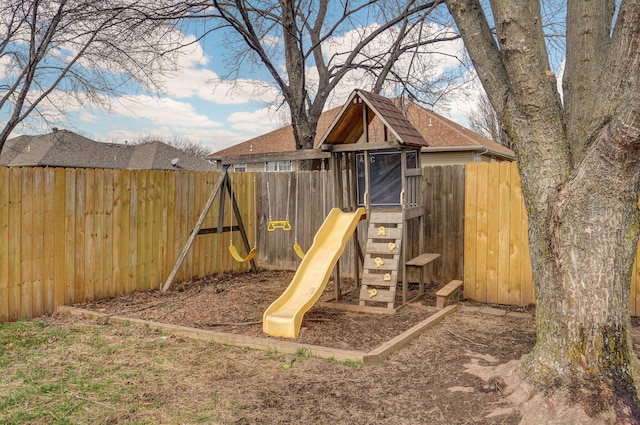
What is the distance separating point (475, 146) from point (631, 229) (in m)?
13.9

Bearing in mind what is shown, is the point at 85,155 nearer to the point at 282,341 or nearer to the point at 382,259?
the point at 382,259

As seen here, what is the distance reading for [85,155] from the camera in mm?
25203

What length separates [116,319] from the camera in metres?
5.58

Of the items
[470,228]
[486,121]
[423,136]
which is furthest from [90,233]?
[486,121]

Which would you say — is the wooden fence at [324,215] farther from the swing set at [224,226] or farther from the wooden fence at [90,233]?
the wooden fence at [90,233]

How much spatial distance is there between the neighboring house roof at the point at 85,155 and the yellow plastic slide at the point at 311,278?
61.4 feet

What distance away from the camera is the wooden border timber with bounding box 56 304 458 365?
14.0 feet

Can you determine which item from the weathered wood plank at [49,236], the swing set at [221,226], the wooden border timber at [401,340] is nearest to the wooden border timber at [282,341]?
the wooden border timber at [401,340]

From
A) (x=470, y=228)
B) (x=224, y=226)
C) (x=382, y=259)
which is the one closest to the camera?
(x=382, y=259)

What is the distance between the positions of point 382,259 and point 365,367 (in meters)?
2.37

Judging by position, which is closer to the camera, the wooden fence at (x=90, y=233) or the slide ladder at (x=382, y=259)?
the wooden fence at (x=90, y=233)

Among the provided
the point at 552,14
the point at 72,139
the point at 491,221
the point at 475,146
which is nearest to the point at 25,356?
the point at 491,221

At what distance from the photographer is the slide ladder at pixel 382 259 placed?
6.10m

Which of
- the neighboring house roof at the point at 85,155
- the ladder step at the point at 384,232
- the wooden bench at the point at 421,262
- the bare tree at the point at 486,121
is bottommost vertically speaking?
the wooden bench at the point at 421,262
